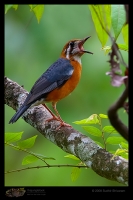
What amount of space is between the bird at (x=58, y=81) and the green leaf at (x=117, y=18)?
6.02 ft

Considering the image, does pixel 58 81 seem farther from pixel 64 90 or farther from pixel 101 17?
pixel 101 17

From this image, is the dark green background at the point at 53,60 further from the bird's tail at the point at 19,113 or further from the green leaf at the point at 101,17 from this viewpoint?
the green leaf at the point at 101,17

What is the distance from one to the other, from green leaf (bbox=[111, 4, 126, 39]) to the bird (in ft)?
6.02

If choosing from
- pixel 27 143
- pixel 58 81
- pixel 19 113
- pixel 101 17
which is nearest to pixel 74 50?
pixel 58 81

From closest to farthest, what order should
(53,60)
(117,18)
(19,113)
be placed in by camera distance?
(117,18) < (19,113) < (53,60)

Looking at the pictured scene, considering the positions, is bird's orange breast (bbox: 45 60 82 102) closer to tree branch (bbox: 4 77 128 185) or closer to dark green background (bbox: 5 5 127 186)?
tree branch (bbox: 4 77 128 185)

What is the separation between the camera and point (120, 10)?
228 cm

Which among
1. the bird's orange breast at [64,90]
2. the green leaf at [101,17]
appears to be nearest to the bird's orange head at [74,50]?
the bird's orange breast at [64,90]

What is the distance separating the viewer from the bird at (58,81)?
4.12 m

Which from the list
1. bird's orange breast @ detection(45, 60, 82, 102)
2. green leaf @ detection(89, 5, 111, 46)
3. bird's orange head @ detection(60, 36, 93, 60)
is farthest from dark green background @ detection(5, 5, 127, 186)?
green leaf @ detection(89, 5, 111, 46)

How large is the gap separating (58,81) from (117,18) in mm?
2287

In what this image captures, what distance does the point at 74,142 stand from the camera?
3176 mm

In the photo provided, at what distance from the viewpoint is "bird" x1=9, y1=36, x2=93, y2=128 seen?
4.12 metres
